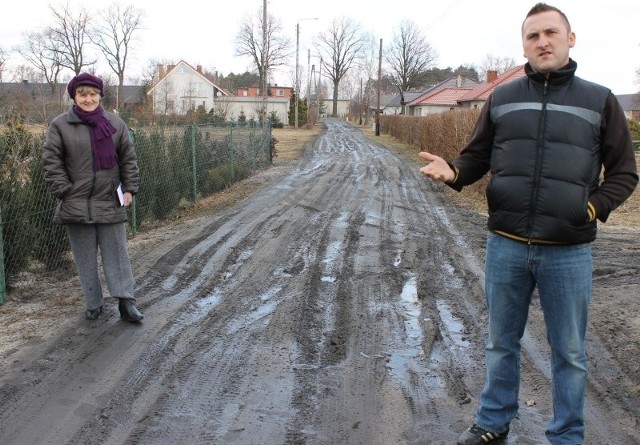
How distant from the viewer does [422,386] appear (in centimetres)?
379

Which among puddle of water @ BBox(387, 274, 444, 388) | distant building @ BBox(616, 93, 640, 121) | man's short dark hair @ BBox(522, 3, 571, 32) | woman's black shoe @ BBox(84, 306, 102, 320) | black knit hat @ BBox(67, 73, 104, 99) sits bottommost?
puddle of water @ BBox(387, 274, 444, 388)

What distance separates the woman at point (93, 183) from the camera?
457cm

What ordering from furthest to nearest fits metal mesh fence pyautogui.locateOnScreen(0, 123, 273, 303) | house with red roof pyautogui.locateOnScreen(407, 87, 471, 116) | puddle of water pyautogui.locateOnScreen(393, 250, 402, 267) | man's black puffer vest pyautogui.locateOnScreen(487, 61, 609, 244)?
house with red roof pyautogui.locateOnScreen(407, 87, 471, 116)
puddle of water pyautogui.locateOnScreen(393, 250, 402, 267)
metal mesh fence pyautogui.locateOnScreen(0, 123, 273, 303)
man's black puffer vest pyautogui.locateOnScreen(487, 61, 609, 244)

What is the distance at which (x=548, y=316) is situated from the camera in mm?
2812

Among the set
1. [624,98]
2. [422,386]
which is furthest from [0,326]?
[624,98]

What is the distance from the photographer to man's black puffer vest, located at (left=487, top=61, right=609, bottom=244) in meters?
2.62

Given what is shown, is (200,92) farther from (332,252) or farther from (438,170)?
(438,170)

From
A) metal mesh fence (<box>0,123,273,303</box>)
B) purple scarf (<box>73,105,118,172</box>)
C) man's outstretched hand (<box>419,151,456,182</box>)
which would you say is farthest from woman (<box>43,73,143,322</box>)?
man's outstretched hand (<box>419,151,456,182</box>)

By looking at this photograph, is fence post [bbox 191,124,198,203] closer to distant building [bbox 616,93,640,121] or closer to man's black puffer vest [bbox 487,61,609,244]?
man's black puffer vest [bbox 487,61,609,244]

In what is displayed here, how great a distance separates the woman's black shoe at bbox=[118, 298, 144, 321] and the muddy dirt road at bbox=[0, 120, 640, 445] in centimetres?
7

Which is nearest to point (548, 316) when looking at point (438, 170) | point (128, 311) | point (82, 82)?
point (438, 170)

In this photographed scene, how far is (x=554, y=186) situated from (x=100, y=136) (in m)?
3.38

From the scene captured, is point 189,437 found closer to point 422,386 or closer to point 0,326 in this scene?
point 422,386

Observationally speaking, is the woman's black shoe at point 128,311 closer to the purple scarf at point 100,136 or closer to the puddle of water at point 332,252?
the purple scarf at point 100,136
